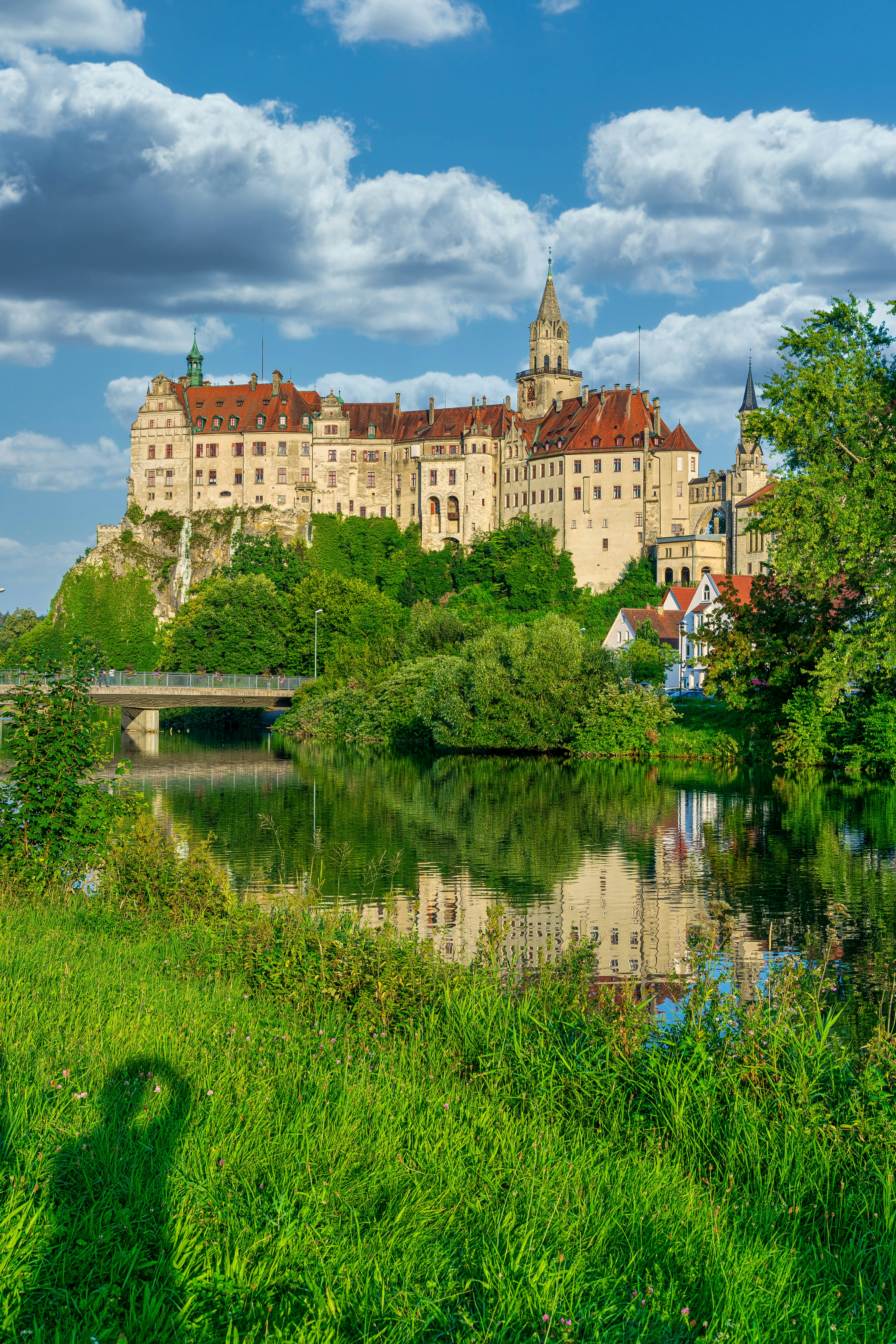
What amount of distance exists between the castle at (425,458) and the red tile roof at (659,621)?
58.0 ft

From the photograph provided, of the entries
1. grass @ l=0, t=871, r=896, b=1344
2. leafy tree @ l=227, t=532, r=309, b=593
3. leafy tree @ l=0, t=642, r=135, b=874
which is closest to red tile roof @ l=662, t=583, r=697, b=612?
leafy tree @ l=227, t=532, r=309, b=593

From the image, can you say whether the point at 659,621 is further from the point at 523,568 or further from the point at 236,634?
the point at 236,634

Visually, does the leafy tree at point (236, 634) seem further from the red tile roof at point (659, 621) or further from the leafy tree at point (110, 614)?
the red tile roof at point (659, 621)

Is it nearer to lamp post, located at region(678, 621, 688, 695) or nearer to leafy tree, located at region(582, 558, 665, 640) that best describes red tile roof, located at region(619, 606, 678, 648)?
lamp post, located at region(678, 621, 688, 695)

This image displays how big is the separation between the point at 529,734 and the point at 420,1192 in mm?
50943

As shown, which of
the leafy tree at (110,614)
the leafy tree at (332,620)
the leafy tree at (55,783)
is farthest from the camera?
the leafy tree at (110,614)

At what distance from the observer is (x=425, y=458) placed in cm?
12300

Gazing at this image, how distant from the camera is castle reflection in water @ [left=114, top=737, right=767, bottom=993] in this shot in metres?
18.0

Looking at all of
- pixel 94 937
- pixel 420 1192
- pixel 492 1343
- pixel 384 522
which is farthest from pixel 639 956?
pixel 384 522

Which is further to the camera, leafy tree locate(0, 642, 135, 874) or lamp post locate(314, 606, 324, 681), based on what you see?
lamp post locate(314, 606, 324, 681)

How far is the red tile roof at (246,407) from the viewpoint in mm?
124625

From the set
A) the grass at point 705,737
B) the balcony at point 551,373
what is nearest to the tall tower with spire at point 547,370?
the balcony at point 551,373

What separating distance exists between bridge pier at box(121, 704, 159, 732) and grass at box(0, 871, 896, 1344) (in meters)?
71.6

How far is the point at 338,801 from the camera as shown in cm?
3781
